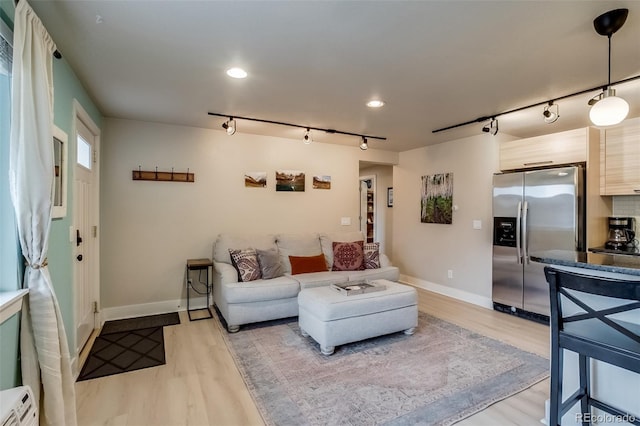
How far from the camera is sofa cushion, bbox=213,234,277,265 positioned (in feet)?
13.0

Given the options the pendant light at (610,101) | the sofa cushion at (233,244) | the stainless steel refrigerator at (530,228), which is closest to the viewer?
the pendant light at (610,101)

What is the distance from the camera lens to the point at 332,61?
90.0 inches

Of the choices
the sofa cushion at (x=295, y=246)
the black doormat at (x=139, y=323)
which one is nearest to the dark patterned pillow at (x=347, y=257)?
the sofa cushion at (x=295, y=246)

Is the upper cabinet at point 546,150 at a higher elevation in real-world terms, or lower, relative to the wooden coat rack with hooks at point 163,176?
higher

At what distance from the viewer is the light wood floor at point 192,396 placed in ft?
6.44

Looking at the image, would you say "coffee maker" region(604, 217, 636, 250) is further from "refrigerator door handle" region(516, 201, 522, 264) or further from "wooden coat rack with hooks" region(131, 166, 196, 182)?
"wooden coat rack with hooks" region(131, 166, 196, 182)

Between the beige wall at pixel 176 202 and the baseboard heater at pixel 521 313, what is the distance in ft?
9.18

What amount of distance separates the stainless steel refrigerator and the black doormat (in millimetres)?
4108

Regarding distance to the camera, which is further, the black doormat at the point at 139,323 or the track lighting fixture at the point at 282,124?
the track lighting fixture at the point at 282,124

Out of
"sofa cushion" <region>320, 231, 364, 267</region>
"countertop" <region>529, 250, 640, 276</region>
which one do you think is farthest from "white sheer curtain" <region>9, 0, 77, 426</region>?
"sofa cushion" <region>320, 231, 364, 267</region>

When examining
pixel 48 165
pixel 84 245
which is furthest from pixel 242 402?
pixel 84 245

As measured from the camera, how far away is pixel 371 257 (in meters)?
4.35

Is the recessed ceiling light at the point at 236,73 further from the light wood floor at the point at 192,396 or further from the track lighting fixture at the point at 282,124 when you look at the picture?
the light wood floor at the point at 192,396

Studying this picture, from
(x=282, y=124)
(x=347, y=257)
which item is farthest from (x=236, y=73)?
(x=347, y=257)
